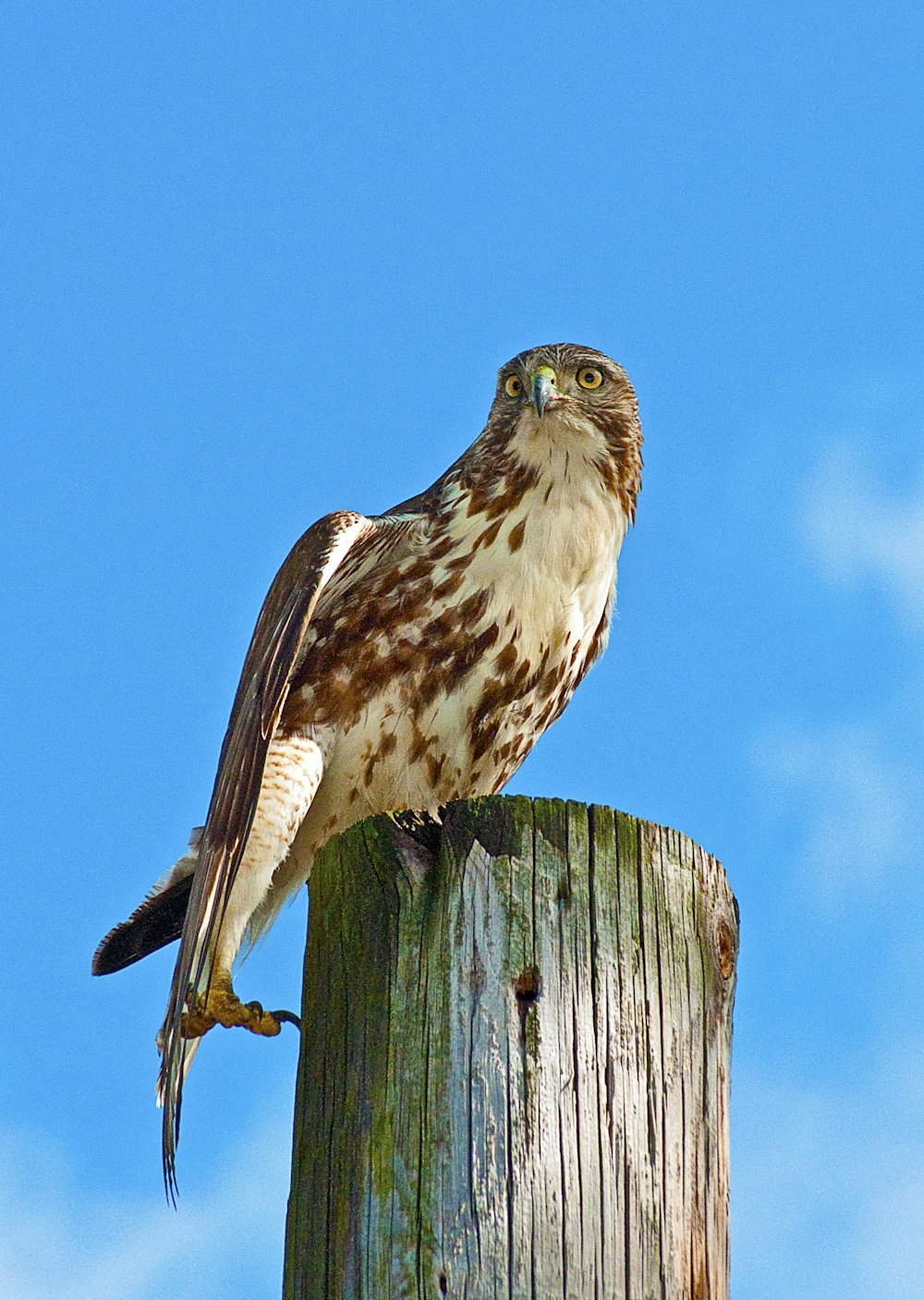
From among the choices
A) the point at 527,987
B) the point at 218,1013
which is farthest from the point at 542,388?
the point at 527,987

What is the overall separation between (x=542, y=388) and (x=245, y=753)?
5.29ft

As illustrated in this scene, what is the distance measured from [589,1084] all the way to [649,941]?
0.28 m

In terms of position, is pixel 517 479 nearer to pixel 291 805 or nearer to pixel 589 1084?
pixel 291 805

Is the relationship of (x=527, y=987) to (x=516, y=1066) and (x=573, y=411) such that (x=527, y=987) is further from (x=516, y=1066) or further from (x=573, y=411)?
(x=573, y=411)

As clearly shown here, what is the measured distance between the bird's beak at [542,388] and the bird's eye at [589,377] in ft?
0.38

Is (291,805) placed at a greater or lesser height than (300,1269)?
greater

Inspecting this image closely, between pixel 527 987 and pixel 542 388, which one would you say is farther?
pixel 542 388

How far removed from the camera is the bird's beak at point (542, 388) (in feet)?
17.2

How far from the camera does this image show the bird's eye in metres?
5.54

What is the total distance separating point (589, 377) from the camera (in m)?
5.56

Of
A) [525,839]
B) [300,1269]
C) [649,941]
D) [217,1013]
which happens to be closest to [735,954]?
[649,941]

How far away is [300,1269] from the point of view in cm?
248

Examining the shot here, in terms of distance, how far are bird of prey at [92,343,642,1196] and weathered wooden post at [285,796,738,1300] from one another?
1.89 metres

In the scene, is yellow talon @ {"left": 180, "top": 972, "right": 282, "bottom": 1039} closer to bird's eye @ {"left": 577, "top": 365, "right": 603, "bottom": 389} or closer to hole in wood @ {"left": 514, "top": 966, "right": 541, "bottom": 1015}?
hole in wood @ {"left": 514, "top": 966, "right": 541, "bottom": 1015}
